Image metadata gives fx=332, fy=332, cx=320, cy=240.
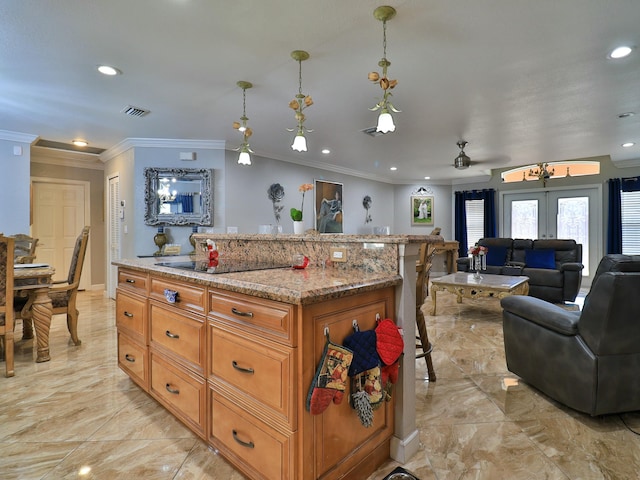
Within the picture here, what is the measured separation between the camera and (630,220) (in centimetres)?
616

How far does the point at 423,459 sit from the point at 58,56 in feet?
12.0

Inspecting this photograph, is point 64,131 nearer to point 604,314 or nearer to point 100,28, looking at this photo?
point 100,28

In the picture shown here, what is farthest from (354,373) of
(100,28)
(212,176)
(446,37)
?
(212,176)

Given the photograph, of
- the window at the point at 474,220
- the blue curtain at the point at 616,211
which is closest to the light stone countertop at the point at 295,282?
the blue curtain at the point at 616,211

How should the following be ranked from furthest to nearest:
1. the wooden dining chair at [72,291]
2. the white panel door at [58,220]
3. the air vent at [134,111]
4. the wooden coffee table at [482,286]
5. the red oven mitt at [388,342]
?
the white panel door at [58,220], the wooden coffee table at [482,286], the air vent at [134,111], the wooden dining chair at [72,291], the red oven mitt at [388,342]

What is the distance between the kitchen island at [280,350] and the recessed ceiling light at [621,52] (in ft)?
6.97

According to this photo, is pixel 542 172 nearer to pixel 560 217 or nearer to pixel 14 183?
pixel 560 217

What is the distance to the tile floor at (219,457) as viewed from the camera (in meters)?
1.55

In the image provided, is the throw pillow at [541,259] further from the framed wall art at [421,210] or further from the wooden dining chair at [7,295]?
the wooden dining chair at [7,295]

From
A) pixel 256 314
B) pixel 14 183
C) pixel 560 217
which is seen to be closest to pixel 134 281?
pixel 256 314

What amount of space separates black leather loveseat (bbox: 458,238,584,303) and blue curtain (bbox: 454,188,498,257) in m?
1.40

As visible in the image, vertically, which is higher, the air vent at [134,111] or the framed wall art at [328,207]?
the air vent at [134,111]

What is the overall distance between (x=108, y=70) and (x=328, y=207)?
4.51m

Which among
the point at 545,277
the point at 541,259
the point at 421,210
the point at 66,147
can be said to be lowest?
the point at 545,277
